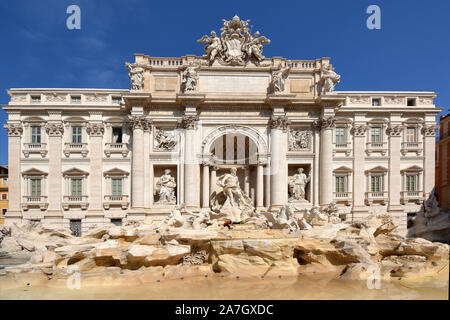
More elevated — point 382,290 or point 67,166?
point 67,166

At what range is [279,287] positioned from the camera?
10.5 meters

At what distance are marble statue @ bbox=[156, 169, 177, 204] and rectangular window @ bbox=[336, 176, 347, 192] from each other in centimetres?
1288

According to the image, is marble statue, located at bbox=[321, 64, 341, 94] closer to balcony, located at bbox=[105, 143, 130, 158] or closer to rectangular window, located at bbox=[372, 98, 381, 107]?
rectangular window, located at bbox=[372, 98, 381, 107]

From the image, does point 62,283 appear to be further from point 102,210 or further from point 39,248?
point 102,210

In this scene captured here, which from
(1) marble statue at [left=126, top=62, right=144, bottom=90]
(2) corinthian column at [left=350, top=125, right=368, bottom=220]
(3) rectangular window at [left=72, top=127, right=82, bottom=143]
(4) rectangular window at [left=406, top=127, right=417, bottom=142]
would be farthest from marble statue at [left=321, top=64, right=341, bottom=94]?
(3) rectangular window at [left=72, top=127, right=82, bottom=143]

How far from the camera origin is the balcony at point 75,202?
822 inches

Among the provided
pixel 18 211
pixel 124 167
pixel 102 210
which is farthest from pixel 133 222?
pixel 18 211

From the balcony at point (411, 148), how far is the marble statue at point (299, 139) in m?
7.79

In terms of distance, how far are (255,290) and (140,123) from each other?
14.9 m

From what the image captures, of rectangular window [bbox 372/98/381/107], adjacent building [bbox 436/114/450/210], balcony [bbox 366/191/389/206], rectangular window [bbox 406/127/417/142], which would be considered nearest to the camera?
balcony [bbox 366/191/389/206]

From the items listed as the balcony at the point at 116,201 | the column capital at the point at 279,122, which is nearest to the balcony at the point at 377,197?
the column capital at the point at 279,122

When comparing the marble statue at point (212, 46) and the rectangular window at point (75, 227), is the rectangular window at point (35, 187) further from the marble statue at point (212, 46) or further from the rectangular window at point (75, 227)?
the marble statue at point (212, 46)

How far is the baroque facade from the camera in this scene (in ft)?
68.3

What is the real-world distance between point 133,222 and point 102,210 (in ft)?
10.1
